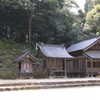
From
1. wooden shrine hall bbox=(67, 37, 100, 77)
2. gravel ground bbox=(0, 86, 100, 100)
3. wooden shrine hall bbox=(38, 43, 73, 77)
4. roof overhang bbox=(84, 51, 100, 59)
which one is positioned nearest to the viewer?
gravel ground bbox=(0, 86, 100, 100)

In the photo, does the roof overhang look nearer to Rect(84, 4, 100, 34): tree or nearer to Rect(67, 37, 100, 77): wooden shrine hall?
Rect(67, 37, 100, 77): wooden shrine hall

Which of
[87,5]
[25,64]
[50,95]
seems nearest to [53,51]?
[25,64]

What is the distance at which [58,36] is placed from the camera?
125 ft

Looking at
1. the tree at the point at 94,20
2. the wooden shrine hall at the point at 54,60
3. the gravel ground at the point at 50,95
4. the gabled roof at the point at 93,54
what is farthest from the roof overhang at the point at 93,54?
the gravel ground at the point at 50,95

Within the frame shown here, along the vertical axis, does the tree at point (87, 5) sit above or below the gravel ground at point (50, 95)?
above

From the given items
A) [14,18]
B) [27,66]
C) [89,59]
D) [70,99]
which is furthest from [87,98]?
[14,18]

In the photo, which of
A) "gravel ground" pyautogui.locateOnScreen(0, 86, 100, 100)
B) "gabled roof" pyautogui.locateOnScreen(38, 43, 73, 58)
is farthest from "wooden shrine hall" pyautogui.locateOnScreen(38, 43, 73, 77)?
"gravel ground" pyautogui.locateOnScreen(0, 86, 100, 100)

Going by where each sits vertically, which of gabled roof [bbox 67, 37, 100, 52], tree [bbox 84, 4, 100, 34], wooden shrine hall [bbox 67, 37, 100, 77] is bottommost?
wooden shrine hall [bbox 67, 37, 100, 77]

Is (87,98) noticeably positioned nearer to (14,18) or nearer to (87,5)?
(14,18)

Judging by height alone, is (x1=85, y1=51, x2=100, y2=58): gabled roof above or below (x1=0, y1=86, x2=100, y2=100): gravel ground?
above

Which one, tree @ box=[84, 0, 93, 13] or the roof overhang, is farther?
tree @ box=[84, 0, 93, 13]

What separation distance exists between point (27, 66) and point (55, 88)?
9177mm

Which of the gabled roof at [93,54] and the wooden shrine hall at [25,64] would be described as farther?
the gabled roof at [93,54]

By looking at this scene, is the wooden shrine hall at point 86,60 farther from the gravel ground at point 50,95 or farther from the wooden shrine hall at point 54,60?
the gravel ground at point 50,95
